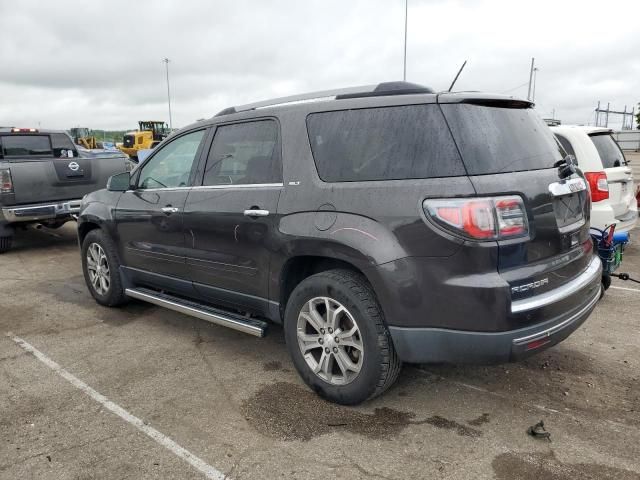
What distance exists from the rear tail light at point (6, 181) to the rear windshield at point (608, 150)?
25.8 ft

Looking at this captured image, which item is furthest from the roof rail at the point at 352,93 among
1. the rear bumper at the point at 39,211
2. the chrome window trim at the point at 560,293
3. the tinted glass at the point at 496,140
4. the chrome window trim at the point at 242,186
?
the rear bumper at the point at 39,211

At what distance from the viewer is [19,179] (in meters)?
7.70

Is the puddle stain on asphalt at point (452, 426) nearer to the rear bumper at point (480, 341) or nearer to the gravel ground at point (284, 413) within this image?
the gravel ground at point (284, 413)

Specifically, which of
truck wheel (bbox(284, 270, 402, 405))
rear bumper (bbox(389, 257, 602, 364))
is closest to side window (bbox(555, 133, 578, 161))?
rear bumper (bbox(389, 257, 602, 364))

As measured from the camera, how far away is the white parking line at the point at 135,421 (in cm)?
264

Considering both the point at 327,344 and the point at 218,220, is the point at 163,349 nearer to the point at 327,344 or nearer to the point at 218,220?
the point at 218,220

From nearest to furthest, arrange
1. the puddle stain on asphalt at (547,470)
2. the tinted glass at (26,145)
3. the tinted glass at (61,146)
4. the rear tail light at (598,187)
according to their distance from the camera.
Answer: the puddle stain on asphalt at (547,470)
the rear tail light at (598,187)
the tinted glass at (26,145)
the tinted glass at (61,146)

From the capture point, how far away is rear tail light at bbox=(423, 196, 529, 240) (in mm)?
2609

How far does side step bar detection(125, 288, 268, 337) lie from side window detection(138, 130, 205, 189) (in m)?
0.94

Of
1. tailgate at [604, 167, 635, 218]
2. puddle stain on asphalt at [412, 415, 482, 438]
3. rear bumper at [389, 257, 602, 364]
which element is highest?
tailgate at [604, 167, 635, 218]

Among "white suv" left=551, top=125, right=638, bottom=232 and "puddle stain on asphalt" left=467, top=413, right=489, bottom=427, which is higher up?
"white suv" left=551, top=125, right=638, bottom=232

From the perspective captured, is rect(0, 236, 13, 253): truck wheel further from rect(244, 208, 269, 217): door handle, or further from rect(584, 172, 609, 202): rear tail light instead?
rect(584, 172, 609, 202): rear tail light

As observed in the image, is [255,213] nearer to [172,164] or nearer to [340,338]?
[340,338]

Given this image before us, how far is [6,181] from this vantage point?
765cm
